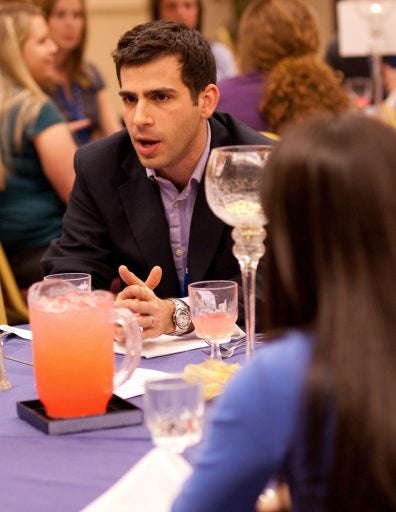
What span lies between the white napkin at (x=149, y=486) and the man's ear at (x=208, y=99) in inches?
54.2

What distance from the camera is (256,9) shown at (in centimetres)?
422

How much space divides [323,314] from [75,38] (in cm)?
447

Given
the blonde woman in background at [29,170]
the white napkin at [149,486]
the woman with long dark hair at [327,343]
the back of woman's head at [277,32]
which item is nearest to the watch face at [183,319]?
the white napkin at [149,486]

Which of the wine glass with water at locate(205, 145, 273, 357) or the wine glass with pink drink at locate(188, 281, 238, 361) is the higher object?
the wine glass with water at locate(205, 145, 273, 357)

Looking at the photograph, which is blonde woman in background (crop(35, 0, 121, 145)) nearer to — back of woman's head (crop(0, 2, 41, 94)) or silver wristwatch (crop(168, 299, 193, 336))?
back of woman's head (crop(0, 2, 41, 94))

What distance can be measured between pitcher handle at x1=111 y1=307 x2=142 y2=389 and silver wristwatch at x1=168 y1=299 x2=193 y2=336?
45 cm

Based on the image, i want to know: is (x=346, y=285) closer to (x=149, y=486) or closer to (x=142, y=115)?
(x=149, y=486)

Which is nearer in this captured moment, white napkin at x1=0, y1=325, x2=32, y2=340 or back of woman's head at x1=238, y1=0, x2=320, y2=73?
white napkin at x1=0, y1=325, x2=32, y2=340

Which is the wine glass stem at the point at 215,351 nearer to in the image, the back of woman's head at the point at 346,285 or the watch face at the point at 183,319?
the watch face at the point at 183,319

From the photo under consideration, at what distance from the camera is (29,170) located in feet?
12.5

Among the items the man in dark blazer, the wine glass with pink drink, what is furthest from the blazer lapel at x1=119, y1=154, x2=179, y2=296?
the wine glass with pink drink

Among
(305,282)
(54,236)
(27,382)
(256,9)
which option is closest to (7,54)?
(54,236)

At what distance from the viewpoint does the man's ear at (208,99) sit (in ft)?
8.77

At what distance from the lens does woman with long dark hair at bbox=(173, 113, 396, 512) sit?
0.97m
